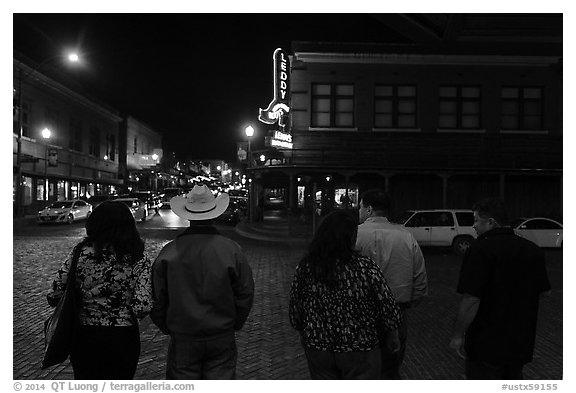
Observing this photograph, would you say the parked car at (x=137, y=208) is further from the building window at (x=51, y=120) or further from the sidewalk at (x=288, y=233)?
the building window at (x=51, y=120)

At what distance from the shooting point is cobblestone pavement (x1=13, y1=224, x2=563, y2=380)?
16.9 feet

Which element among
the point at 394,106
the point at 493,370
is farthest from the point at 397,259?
the point at 394,106

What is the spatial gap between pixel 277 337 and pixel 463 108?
67.9 ft

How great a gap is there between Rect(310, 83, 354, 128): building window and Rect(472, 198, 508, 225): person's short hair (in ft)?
68.4

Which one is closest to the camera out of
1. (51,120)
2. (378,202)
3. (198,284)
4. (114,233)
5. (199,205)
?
(198,284)

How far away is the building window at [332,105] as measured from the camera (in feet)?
79.5

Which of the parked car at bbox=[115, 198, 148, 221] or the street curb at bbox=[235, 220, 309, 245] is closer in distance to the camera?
the street curb at bbox=[235, 220, 309, 245]

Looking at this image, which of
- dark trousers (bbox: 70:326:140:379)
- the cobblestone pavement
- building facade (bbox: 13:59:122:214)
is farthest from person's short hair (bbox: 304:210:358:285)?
building facade (bbox: 13:59:122:214)

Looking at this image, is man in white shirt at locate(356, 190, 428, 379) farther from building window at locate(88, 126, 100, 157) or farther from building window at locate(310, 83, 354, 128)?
building window at locate(88, 126, 100, 157)

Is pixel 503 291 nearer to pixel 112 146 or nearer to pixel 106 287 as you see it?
pixel 106 287

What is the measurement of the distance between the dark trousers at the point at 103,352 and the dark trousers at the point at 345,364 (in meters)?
1.27

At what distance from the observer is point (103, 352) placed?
135 inches
